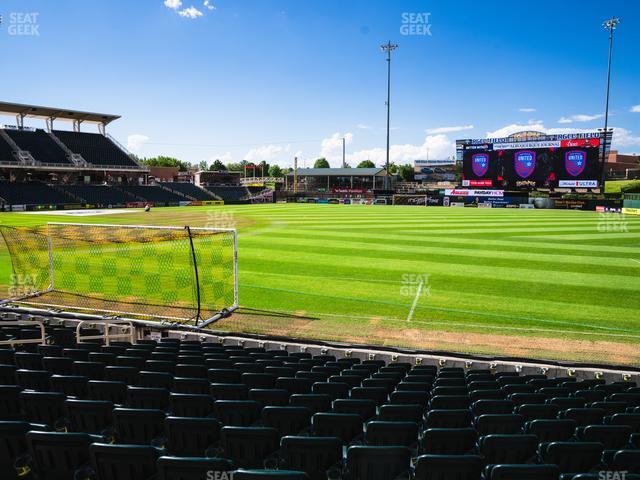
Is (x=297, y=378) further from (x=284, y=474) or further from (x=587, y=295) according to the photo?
(x=587, y=295)

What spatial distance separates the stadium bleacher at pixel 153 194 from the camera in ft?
227

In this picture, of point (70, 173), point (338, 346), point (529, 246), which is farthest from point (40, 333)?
point (70, 173)

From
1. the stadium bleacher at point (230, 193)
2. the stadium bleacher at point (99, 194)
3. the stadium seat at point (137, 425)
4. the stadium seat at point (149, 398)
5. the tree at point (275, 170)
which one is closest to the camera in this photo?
the stadium seat at point (137, 425)

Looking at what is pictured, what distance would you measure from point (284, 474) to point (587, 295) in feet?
50.0

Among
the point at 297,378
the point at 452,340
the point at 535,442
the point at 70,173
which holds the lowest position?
the point at 452,340

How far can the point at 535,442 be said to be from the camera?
3.96 metres

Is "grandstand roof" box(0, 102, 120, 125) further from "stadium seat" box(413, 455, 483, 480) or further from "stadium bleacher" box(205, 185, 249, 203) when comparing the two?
"stadium seat" box(413, 455, 483, 480)

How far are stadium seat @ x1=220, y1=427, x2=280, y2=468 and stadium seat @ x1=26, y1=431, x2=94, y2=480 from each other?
1.14 meters

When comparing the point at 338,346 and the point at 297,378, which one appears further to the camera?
the point at 338,346

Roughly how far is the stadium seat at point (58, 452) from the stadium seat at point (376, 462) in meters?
2.20

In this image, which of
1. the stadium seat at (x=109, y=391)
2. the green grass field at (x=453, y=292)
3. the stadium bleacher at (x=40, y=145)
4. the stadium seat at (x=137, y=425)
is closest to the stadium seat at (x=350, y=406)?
the stadium seat at (x=137, y=425)

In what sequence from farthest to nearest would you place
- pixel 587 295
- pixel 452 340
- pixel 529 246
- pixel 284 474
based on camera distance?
pixel 529 246, pixel 587 295, pixel 452 340, pixel 284 474

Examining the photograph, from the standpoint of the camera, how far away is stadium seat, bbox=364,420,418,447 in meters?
4.23

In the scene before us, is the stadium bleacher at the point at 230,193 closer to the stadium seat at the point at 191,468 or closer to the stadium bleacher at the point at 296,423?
the stadium bleacher at the point at 296,423
